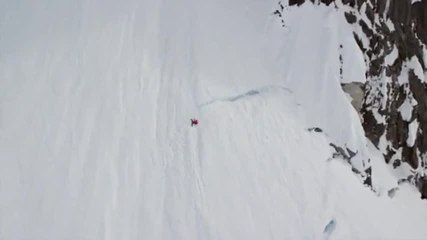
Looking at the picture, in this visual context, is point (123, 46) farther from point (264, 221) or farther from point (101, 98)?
point (264, 221)

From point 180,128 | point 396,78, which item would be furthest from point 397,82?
point 180,128

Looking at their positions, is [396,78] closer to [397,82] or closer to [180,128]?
[397,82]

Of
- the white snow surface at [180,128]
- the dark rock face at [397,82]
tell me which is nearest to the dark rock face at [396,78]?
the dark rock face at [397,82]

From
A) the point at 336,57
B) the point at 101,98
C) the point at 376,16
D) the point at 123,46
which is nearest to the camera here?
the point at 101,98

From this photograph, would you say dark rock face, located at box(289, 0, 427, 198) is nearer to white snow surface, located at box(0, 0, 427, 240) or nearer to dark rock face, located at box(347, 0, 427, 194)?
dark rock face, located at box(347, 0, 427, 194)

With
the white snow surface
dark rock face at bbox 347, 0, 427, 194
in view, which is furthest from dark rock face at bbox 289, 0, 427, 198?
the white snow surface

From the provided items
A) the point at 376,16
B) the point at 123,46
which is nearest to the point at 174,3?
the point at 123,46
